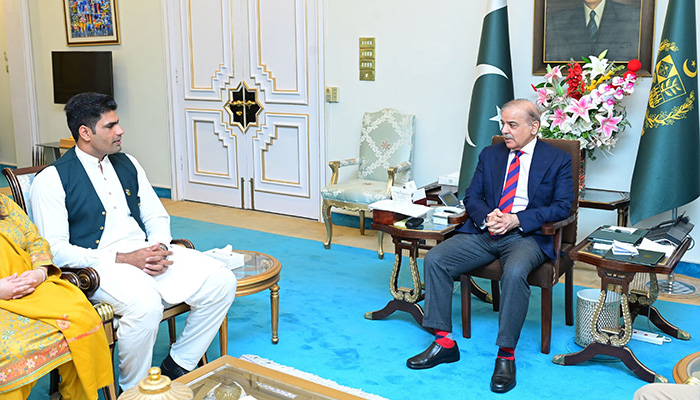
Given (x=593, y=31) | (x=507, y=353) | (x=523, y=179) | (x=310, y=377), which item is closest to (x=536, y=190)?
(x=523, y=179)

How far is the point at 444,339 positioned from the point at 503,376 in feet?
1.12

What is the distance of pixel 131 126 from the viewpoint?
7.11 meters

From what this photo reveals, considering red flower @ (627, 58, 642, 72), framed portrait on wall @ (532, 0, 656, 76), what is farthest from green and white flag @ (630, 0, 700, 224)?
framed portrait on wall @ (532, 0, 656, 76)

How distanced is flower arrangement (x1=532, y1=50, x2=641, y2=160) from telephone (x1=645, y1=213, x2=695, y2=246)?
71 centimetres

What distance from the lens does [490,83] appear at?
447cm

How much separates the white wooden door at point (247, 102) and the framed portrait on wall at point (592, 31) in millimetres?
1942

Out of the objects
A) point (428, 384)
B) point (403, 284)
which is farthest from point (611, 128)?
point (428, 384)

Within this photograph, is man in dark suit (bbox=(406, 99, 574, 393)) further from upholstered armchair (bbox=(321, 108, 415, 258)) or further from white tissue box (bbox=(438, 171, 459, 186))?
upholstered armchair (bbox=(321, 108, 415, 258))

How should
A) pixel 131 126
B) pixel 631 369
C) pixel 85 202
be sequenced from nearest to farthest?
pixel 85 202 < pixel 631 369 < pixel 131 126

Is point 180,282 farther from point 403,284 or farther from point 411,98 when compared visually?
point 411,98

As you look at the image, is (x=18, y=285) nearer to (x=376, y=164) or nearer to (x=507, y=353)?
(x=507, y=353)

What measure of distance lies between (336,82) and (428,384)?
3294 millimetres

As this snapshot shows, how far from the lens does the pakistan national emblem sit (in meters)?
3.87

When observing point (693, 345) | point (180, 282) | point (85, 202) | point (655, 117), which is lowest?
A: point (693, 345)
